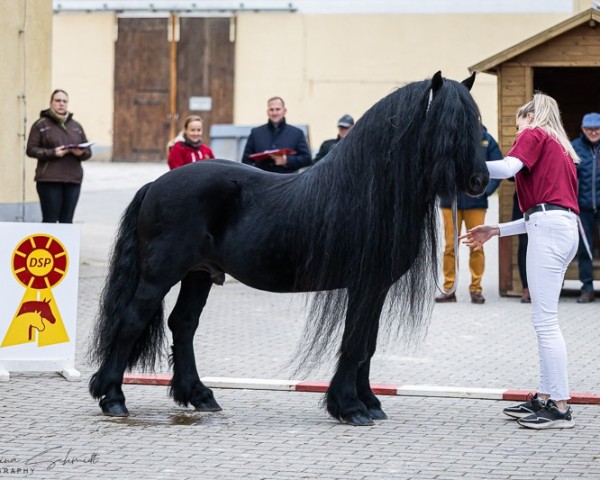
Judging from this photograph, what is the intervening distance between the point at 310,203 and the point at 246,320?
4990 mm

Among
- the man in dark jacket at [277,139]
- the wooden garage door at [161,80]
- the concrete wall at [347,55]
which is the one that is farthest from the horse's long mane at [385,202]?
the wooden garage door at [161,80]

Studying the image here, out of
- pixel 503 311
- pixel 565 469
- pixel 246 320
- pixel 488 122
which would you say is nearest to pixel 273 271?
pixel 565 469

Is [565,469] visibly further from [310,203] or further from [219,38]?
[219,38]

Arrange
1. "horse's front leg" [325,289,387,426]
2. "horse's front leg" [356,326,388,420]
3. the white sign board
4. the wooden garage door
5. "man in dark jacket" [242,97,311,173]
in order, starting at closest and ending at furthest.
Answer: "horse's front leg" [325,289,387,426] < "horse's front leg" [356,326,388,420] < the white sign board < "man in dark jacket" [242,97,311,173] < the wooden garage door

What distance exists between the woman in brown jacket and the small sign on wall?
1664 cm

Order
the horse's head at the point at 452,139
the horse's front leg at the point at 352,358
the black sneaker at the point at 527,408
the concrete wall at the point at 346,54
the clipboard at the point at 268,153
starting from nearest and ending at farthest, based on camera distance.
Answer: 1. the horse's head at the point at 452,139
2. the horse's front leg at the point at 352,358
3. the black sneaker at the point at 527,408
4. the clipboard at the point at 268,153
5. the concrete wall at the point at 346,54

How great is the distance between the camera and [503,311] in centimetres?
1287

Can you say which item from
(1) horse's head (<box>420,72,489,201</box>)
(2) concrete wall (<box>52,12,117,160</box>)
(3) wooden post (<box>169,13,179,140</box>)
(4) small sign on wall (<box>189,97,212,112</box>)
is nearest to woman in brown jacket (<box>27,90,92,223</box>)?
(1) horse's head (<box>420,72,489,201</box>)

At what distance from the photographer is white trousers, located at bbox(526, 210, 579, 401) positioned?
735 cm

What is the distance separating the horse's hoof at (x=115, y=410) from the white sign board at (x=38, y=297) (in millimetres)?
1281

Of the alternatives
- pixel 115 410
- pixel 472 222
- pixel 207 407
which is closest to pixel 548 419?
pixel 207 407

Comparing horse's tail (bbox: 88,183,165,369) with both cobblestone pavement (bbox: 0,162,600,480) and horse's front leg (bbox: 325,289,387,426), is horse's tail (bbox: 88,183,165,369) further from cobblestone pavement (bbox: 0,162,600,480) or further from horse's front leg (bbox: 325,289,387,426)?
horse's front leg (bbox: 325,289,387,426)

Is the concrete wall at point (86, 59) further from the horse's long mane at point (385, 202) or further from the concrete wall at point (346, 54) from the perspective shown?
the horse's long mane at point (385, 202)

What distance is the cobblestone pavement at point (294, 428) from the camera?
6.20 metres
